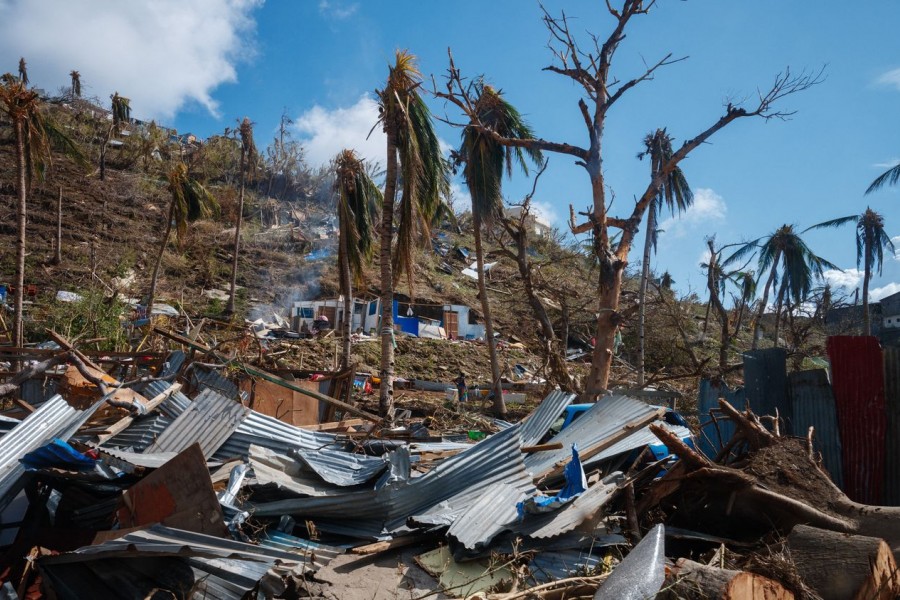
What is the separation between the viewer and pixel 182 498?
14.2 ft

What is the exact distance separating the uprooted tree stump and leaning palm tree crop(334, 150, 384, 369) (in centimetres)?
1176

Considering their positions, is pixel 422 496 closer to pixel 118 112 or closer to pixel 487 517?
pixel 487 517

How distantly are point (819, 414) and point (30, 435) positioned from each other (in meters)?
7.14

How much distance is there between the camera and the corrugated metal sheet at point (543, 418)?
22.3 feet

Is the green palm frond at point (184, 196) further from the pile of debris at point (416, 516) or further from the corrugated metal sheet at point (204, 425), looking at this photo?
the corrugated metal sheet at point (204, 425)

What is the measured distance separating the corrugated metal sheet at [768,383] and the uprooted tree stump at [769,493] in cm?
163

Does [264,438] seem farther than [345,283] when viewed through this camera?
No

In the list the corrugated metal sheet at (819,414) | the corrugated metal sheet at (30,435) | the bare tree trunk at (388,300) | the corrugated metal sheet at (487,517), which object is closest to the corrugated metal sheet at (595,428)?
the corrugated metal sheet at (487,517)

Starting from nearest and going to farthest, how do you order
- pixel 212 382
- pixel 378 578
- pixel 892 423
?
pixel 378 578 < pixel 892 423 < pixel 212 382

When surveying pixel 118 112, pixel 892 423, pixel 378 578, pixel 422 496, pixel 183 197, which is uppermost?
pixel 118 112

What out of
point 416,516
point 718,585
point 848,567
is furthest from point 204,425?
point 848,567

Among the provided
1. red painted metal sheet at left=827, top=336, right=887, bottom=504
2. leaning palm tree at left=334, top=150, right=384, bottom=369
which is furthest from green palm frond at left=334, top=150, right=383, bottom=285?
red painted metal sheet at left=827, top=336, right=887, bottom=504

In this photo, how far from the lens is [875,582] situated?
3.51m

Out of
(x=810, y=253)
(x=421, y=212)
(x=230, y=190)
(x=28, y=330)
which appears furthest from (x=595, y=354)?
(x=230, y=190)
